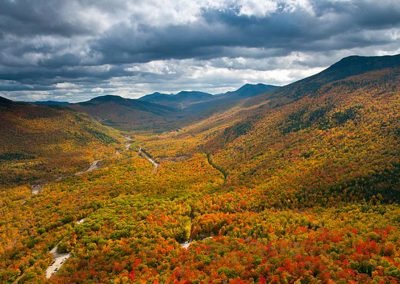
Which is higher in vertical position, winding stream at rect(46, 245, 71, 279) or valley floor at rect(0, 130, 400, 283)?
valley floor at rect(0, 130, 400, 283)

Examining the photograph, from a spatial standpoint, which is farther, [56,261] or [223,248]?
[56,261]

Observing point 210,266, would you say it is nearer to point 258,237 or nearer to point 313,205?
point 258,237

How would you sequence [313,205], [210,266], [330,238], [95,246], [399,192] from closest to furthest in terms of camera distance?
[210,266]
[330,238]
[95,246]
[399,192]
[313,205]

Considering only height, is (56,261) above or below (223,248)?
below

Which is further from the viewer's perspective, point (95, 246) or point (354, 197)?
point (354, 197)

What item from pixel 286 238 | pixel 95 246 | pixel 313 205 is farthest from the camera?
pixel 313 205

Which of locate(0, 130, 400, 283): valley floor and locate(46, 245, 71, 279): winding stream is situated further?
locate(46, 245, 71, 279): winding stream

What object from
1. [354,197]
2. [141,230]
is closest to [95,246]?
[141,230]

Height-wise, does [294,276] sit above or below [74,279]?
above

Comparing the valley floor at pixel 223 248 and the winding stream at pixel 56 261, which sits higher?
the valley floor at pixel 223 248

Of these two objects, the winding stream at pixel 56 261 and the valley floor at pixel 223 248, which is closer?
the valley floor at pixel 223 248

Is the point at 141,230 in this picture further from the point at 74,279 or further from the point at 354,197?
the point at 354,197
